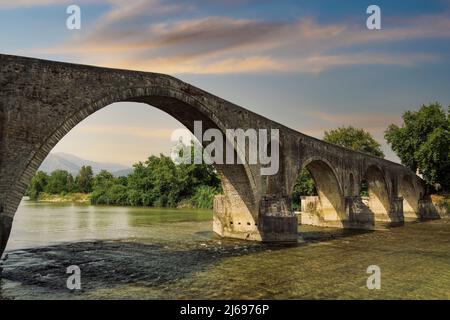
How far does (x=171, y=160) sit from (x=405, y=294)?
2628 inches

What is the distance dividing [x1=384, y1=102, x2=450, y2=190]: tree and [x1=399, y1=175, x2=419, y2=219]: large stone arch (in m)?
2.72

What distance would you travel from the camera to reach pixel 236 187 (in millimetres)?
A: 24172

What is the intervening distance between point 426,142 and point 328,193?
2408 centimetres

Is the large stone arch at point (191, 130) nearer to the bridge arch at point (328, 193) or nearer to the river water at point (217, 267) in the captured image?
the river water at point (217, 267)

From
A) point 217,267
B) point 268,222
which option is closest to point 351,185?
point 268,222

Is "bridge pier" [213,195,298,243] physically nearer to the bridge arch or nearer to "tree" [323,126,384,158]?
the bridge arch

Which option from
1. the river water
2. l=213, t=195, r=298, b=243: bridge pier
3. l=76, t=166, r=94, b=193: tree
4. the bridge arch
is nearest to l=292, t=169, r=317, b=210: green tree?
the bridge arch

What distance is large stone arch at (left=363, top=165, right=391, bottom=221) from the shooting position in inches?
1703

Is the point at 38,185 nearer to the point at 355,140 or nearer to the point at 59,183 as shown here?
the point at 59,183

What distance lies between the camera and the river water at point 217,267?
496 inches

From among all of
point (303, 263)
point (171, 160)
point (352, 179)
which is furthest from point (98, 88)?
point (171, 160)

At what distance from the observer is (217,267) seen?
1652 centimetres
